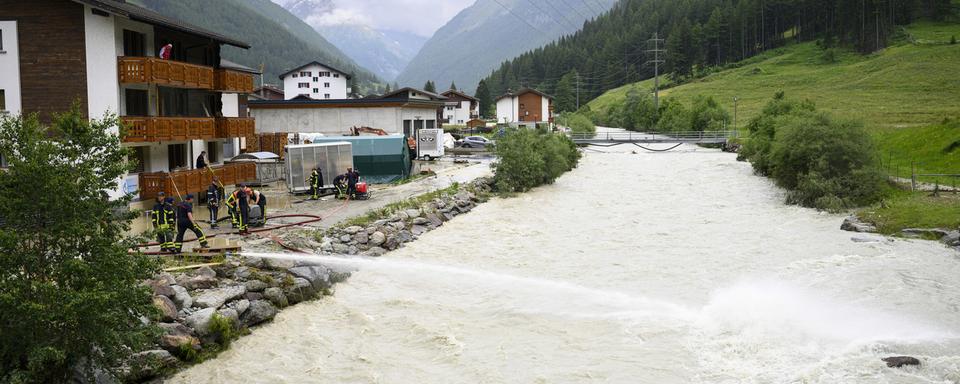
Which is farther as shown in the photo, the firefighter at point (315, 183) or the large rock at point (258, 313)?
the firefighter at point (315, 183)

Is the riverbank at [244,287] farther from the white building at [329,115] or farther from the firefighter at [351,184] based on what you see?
the white building at [329,115]

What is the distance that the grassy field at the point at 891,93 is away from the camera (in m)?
31.6

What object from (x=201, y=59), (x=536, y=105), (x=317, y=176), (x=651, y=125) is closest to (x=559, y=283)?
(x=317, y=176)

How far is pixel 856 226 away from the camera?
28.5m

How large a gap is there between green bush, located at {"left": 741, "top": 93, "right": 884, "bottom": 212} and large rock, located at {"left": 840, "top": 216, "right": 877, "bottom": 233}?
400 cm

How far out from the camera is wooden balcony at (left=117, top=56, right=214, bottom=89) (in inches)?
1054

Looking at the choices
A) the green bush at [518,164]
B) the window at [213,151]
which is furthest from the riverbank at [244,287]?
the green bush at [518,164]

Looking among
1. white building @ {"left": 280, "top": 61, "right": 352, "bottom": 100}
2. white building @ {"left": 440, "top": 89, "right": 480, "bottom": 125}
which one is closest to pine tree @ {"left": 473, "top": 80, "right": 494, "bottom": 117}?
white building @ {"left": 440, "top": 89, "right": 480, "bottom": 125}

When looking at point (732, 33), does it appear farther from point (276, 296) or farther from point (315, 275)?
point (276, 296)

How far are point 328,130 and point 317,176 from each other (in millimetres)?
23404

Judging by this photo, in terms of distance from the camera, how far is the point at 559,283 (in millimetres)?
20875

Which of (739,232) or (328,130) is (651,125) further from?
(739,232)

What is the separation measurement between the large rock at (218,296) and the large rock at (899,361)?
43.6 ft

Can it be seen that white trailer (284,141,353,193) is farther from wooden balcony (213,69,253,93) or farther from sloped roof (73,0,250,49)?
sloped roof (73,0,250,49)
